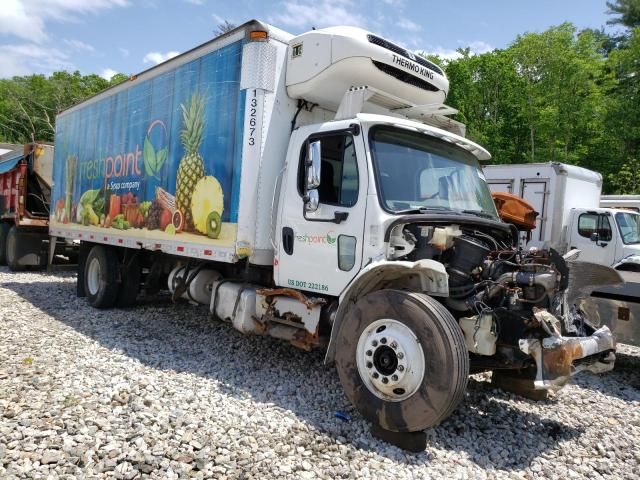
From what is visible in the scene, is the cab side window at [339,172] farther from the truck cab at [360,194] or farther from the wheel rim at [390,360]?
the wheel rim at [390,360]

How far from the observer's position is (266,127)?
216 inches

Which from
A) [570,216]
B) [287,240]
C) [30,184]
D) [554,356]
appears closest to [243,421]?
[287,240]

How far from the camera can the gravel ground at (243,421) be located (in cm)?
354

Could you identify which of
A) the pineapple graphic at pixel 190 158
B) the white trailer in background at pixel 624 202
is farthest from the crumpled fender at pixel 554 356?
the white trailer in background at pixel 624 202

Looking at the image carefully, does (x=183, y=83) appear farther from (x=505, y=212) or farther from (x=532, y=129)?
(x=532, y=129)

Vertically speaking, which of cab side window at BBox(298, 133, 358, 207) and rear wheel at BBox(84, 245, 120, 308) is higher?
cab side window at BBox(298, 133, 358, 207)

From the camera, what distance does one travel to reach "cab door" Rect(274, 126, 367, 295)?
4695mm

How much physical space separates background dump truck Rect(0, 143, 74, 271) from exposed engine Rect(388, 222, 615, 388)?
11.1 m

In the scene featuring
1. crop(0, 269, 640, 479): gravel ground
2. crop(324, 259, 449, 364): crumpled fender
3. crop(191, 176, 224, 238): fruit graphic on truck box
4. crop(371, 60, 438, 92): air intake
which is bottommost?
crop(0, 269, 640, 479): gravel ground

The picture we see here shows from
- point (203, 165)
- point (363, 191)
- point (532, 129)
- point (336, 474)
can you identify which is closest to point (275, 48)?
point (203, 165)

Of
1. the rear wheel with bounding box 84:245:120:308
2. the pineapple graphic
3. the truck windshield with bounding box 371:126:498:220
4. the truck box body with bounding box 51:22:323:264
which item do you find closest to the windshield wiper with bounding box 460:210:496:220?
the truck windshield with bounding box 371:126:498:220

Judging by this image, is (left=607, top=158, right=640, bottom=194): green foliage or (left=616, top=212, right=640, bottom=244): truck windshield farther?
(left=607, top=158, right=640, bottom=194): green foliage

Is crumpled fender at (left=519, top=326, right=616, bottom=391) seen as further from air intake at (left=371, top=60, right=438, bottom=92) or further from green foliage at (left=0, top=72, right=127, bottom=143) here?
green foliage at (left=0, top=72, right=127, bottom=143)

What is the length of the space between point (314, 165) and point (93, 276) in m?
6.13
